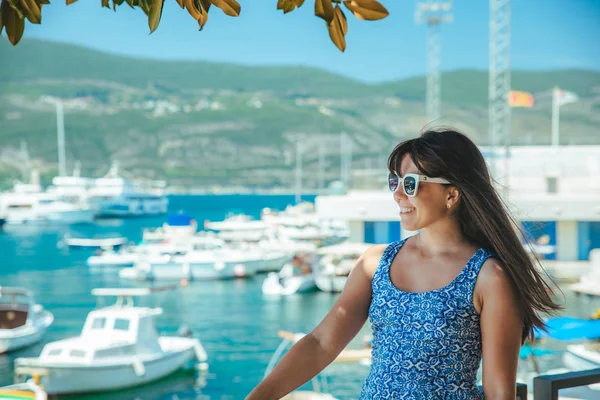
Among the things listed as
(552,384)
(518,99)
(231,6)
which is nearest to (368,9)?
(231,6)

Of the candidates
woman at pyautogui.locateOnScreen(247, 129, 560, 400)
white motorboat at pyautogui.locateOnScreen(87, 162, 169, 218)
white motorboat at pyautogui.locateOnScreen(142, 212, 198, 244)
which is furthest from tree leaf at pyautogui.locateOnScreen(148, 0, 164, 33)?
white motorboat at pyautogui.locateOnScreen(87, 162, 169, 218)

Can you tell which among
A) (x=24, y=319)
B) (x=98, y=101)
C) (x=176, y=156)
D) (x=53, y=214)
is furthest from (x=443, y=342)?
(x=98, y=101)

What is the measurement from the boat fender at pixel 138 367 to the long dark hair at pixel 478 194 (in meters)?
18.2

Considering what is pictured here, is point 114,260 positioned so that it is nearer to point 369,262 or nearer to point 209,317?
point 209,317

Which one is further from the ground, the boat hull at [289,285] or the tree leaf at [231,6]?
the tree leaf at [231,6]

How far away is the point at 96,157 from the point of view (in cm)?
16838

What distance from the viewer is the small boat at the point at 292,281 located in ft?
110

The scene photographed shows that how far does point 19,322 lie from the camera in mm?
25219

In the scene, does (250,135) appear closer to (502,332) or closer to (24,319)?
(24,319)

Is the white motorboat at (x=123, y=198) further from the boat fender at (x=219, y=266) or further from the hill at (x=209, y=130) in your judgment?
the boat fender at (x=219, y=266)

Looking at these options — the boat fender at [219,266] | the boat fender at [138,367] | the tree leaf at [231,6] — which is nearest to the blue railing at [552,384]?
the tree leaf at [231,6]

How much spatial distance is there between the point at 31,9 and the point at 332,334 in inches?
34.1

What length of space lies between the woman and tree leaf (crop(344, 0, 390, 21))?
1.02 feet

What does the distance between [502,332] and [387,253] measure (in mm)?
302
